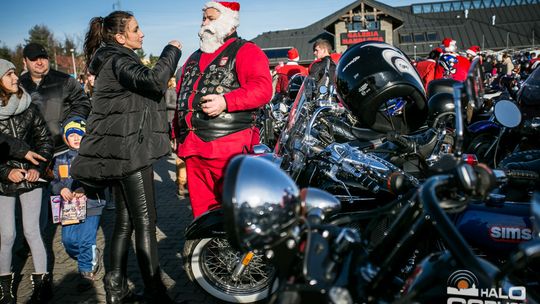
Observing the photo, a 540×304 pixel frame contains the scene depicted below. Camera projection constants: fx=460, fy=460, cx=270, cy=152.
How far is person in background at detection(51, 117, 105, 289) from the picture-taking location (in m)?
3.79

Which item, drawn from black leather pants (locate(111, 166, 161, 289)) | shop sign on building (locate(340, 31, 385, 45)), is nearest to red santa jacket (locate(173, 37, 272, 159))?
black leather pants (locate(111, 166, 161, 289))

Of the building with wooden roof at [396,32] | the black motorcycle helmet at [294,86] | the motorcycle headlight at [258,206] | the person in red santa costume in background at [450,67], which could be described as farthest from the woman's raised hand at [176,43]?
the building with wooden roof at [396,32]

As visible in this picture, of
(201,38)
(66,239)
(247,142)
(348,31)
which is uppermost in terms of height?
(348,31)

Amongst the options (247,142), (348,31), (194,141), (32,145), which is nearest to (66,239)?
(32,145)

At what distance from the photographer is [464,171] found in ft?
4.43

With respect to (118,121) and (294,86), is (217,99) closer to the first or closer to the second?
(118,121)

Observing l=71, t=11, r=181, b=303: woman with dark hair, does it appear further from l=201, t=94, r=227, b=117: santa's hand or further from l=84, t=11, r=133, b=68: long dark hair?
l=201, t=94, r=227, b=117: santa's hand

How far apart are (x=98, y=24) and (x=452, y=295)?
9.25 ft

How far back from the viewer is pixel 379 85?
113 inches

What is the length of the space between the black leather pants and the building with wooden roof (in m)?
31.7

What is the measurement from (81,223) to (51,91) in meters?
1.38

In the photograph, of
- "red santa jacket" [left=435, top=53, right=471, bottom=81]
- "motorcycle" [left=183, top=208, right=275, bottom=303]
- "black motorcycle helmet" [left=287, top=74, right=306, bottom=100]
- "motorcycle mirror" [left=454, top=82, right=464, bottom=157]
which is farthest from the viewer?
"red santa jacket" [left=435, top=53, right=471, bottom=81]

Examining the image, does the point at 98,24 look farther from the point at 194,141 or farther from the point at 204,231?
the point at 204,231

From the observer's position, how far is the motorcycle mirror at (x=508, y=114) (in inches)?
118
